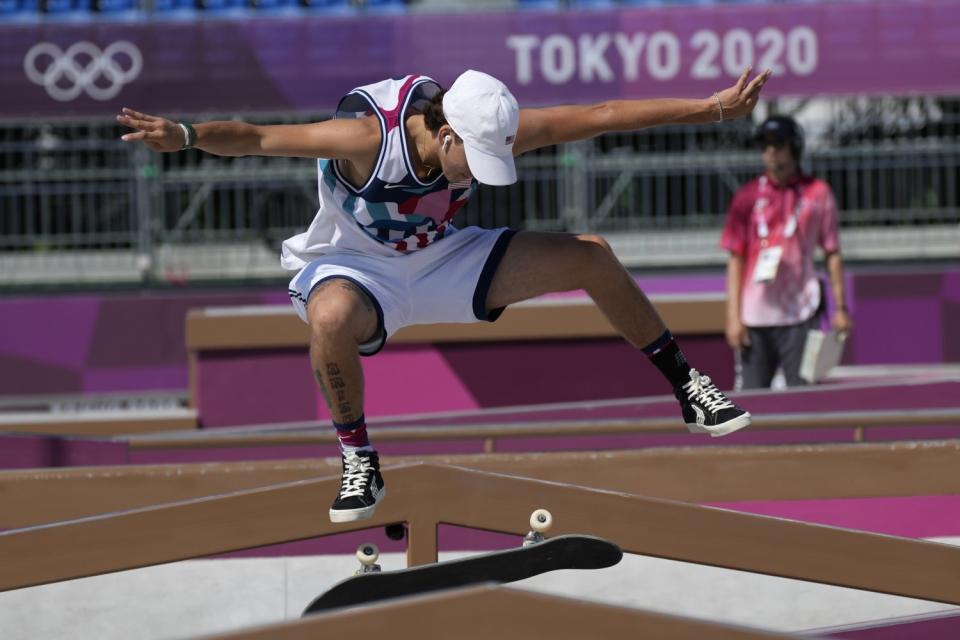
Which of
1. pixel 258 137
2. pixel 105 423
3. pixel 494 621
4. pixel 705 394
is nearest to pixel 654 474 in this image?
pixel 705 394

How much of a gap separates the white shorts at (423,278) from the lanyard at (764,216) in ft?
10.3

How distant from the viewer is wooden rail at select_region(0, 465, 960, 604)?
429 cm

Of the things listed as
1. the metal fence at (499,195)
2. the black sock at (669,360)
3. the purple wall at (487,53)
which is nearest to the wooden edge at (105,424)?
the metal fence at (499,195)

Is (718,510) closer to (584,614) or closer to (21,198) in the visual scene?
(584,614)

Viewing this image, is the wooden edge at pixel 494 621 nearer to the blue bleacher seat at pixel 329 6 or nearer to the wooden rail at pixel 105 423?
the wooden rail at pixel 105 423

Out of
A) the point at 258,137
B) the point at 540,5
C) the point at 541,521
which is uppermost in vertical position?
the point at 540,5

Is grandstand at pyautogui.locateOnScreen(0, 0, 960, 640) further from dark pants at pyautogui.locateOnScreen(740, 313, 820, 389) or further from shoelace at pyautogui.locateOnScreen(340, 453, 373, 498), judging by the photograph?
shoelace at pyautogui.locateOnScreen(340, 453, 373, 498)

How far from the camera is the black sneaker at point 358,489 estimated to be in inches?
166

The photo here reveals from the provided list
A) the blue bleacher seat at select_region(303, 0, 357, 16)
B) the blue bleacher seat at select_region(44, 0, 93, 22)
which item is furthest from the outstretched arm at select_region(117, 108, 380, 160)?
the blue bleacher seat at select_region(44, 0, 93, 22)

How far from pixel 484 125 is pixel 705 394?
125 centimetres

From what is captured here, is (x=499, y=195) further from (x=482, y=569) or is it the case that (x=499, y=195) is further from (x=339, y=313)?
(x=482, y=569)

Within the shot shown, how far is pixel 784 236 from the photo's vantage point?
24.4ft

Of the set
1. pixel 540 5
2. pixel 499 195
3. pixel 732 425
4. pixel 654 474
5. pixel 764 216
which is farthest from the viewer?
pixel 499 195

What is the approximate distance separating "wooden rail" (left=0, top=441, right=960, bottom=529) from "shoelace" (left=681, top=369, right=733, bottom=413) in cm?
73
